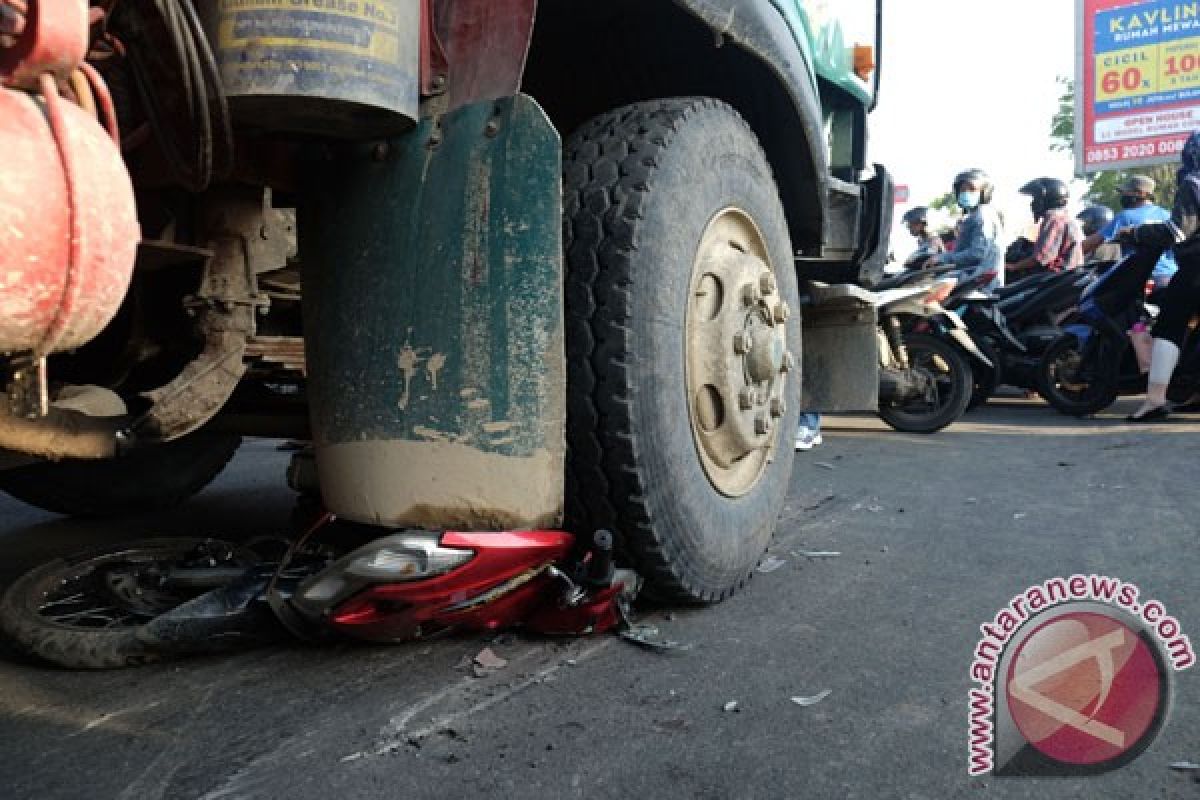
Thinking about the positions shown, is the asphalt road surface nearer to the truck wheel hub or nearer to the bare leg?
the truck wheel hub

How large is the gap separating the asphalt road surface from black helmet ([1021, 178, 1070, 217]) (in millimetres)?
6853

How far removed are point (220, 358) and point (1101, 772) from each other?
1.63 meters

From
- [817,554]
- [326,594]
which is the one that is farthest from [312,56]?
[817,554]

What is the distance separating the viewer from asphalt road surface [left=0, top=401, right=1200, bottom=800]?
1427mm

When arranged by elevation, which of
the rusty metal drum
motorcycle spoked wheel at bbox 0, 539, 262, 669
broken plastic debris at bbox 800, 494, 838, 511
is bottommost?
broken plastic debris at bbox 800, 494, 838, 511

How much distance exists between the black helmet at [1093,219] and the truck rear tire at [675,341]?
8.34m

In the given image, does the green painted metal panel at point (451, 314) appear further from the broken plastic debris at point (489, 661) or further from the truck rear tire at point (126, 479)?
the truck rear tire at point (126, 479)

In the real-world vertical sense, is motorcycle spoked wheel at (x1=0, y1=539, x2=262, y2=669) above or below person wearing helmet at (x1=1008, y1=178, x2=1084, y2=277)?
below

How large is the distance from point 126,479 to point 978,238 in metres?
6.39

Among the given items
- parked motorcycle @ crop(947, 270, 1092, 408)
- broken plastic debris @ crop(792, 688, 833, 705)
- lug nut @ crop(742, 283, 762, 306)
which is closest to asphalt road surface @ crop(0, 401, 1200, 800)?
broken plastic debris @ crop(792, 688, 833, 705)

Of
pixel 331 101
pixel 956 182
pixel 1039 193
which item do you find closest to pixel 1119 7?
pixel 1039 193

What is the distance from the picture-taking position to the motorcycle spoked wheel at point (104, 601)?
1861mm

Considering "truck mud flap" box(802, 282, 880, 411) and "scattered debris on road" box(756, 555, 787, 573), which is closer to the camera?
"scattered debris on road" box(756, 555, 787, 573)

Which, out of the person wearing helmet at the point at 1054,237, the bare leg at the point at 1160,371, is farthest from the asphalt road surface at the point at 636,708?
the person wearing helmet at the point at 1054,237
